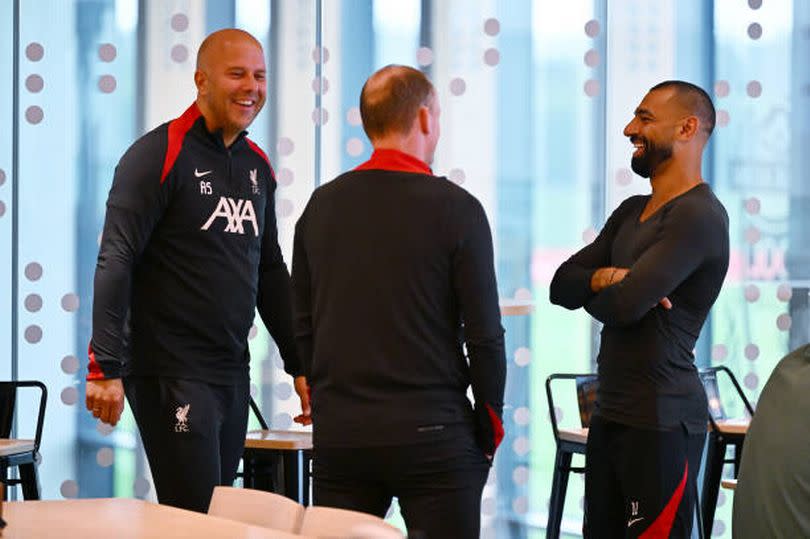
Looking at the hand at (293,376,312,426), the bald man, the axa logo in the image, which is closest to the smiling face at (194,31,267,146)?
the bald man

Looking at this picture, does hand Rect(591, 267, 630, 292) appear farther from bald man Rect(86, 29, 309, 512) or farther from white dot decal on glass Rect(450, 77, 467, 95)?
white dot decal on glass Rect(450, 77, 467, 95)

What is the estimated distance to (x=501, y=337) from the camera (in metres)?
2.53

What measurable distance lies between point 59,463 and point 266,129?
5.09 ft

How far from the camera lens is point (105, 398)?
2.88 metres

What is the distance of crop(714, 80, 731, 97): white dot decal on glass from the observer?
5094 mm

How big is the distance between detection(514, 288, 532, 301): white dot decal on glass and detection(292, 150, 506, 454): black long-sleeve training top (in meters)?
2.61

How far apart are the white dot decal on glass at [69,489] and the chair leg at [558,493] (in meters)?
1.91

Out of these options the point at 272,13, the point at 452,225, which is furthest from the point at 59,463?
the point at 452,225

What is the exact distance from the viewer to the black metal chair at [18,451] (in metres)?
4.21

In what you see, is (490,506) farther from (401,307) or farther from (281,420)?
(401,307)

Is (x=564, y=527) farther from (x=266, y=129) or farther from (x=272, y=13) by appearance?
(x=272, y=13)

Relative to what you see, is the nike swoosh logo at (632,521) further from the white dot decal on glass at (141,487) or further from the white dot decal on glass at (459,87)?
the white dot decal on glass at (141,487)

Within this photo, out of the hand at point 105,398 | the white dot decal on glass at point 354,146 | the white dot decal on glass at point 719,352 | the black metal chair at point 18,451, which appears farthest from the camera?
the white dot decal on glass at point 354,146

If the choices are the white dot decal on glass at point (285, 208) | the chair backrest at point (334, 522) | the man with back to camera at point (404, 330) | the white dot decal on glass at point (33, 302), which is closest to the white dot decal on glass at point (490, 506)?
the white dot decal on glass at point (285, 208)
